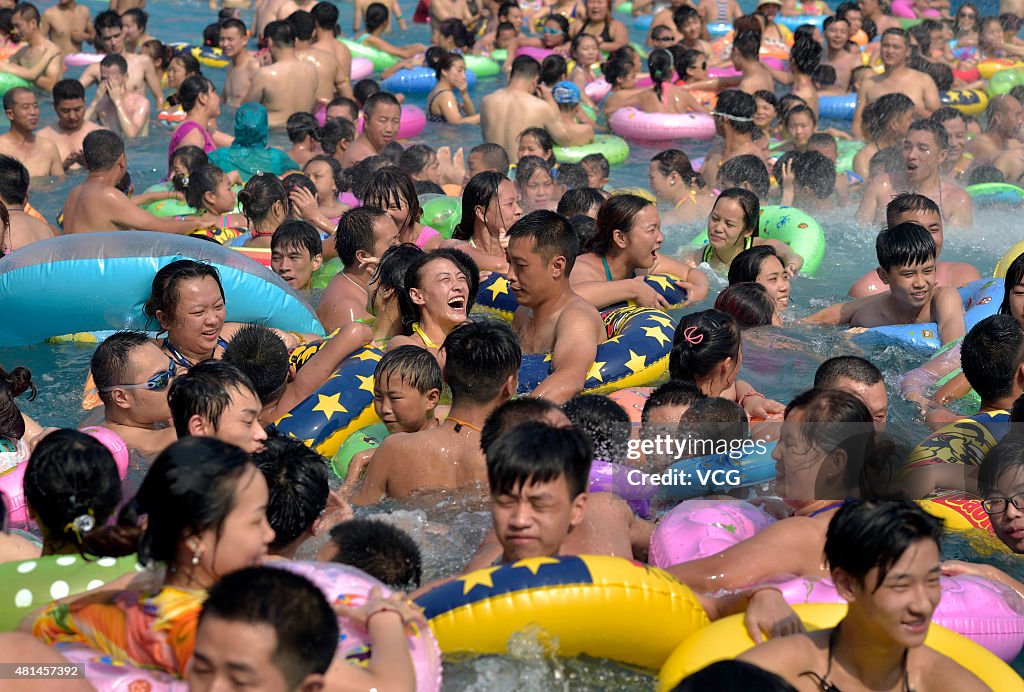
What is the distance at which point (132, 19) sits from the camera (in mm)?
15117

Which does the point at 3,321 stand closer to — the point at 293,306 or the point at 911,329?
the point at 293,306

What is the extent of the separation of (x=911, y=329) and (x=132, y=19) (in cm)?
1162

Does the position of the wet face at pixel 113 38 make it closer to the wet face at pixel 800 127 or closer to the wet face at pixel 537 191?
the wet face at pixel 537 191

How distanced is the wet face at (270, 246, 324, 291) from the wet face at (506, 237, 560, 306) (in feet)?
6.34

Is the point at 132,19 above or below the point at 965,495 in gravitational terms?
above

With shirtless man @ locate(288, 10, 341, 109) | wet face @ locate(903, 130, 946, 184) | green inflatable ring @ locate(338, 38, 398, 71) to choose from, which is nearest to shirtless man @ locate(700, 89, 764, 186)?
wet face @ locate(903, 130, 946, 184)

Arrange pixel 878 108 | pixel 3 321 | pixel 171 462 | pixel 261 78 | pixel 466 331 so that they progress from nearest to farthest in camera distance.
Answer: pixel 171 462 < pixel 466 331 < pixel 3 321 < pixel 878 108 < pixel 261 78

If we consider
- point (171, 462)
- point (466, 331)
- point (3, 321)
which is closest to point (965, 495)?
point (466, 331)

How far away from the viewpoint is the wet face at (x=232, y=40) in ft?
45.2

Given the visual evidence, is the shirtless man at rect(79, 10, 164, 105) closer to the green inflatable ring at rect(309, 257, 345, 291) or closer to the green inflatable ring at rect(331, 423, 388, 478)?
the green inflatable ring at rect(309, 257, 345, 291)

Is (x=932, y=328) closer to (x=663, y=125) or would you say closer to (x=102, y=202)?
(x=102, y=202)

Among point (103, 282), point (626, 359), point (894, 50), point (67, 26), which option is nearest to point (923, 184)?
point (894, 50)

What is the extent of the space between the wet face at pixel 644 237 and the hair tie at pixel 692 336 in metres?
1.68

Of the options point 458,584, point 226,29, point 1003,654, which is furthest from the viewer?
point 226,29
